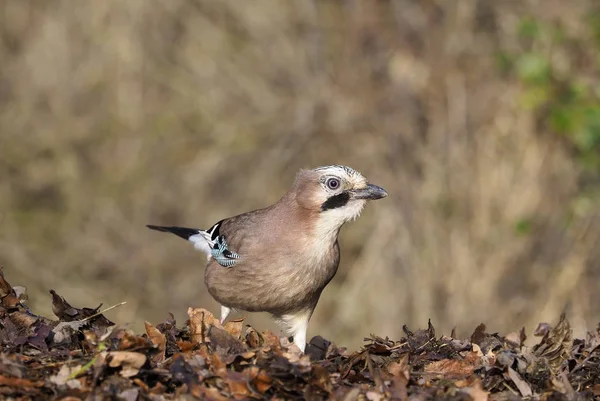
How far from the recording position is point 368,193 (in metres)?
7.02

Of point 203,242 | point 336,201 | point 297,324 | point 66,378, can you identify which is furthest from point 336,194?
point 66,378

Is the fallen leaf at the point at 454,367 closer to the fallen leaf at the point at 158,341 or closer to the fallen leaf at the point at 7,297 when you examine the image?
the fallen leaf at the point at 158,341

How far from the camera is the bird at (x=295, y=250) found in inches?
272

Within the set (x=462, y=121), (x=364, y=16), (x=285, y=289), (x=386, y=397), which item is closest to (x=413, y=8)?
(x=364, y=16)

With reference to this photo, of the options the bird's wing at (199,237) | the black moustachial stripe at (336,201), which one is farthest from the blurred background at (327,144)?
the black moustachial stripe at (336,201)

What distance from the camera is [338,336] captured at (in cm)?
1265

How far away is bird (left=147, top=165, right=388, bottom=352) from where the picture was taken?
6.92 m

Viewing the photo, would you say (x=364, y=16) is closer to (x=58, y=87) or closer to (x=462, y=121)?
(x=462, y=121)

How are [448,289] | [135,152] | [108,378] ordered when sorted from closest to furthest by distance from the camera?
[108,378]
[448,289]
[135,152]

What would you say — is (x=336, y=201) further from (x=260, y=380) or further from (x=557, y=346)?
(x=260, y=380)

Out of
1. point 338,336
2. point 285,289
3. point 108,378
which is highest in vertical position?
point 338,336

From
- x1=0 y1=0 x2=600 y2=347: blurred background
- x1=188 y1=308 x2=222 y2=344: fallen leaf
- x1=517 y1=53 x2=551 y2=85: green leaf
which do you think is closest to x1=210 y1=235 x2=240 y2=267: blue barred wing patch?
x1=188 y1=308 x2=222 y2=344: fallen leaf

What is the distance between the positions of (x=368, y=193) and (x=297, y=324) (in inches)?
42.3

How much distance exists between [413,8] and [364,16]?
65cm
